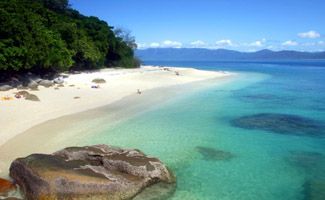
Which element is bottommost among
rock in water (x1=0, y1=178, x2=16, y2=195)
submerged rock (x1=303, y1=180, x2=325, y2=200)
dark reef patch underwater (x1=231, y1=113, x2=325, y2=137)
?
submerged rock (x1=303, y1=180, x2=325, y2=200)

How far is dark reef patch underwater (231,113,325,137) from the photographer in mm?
20797

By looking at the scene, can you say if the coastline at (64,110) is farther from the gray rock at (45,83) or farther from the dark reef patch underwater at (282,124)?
the dark reef patch underwater at (282,124)

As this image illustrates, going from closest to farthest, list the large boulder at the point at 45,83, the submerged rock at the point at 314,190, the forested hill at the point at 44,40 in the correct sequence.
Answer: the submerged rock at the point at 314,190, the forested hill at the point at 44,40, the large boulder at the point at 45,83

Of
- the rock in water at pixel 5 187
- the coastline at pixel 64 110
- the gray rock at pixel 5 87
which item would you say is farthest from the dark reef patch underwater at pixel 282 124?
the gray rock at pixel 5 87

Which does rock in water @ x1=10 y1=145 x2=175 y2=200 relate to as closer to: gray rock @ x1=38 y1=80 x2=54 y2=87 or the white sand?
the white sand

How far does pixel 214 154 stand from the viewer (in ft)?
53.5

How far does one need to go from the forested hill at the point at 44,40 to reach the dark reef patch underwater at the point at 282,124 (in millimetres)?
18152

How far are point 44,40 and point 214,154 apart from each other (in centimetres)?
2355

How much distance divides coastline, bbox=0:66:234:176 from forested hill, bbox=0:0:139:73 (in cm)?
310

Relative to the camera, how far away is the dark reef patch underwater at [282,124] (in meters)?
20.8

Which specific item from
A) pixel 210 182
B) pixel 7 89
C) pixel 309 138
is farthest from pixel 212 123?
pixel 7 89

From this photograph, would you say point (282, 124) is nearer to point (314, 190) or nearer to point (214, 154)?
point (214, 154)

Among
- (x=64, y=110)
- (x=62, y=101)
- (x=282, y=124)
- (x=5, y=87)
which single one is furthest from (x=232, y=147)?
(x=5, y=87)

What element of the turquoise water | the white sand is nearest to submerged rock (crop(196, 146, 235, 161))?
the turquoise water
